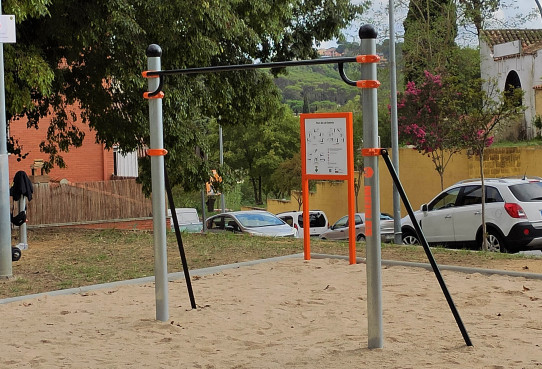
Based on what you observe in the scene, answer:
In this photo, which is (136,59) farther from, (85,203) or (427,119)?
(427,119)

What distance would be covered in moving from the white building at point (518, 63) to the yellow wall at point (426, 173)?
13.3 feet

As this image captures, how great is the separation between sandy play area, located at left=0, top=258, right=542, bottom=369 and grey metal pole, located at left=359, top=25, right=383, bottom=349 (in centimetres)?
35

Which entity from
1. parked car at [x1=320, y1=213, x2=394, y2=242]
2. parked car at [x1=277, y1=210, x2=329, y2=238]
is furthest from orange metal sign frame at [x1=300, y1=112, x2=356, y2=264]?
parked car at [x1=277, y1=210, x2=329, y2=238]

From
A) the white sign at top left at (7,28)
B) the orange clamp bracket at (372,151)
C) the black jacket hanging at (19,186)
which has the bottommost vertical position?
the black jacket hanging at (19,186)

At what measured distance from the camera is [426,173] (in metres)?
34.6

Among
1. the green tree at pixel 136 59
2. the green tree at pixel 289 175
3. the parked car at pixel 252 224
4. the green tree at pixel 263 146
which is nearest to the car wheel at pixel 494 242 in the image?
the green tree at pixel 136 59

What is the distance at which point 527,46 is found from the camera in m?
40.2

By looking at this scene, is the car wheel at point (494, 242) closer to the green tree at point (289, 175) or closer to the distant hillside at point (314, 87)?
the green tree at point (289, 175)

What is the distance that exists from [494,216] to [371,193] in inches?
414

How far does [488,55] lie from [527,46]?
2.65 meters

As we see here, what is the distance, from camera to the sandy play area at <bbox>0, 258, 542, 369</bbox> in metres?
6.68

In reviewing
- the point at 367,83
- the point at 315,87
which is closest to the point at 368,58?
the point at 367,83

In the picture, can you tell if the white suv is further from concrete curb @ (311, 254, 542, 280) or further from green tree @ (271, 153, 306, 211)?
green tree @ (271, 153, 306, 211)

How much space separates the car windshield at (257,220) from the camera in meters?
24.3
